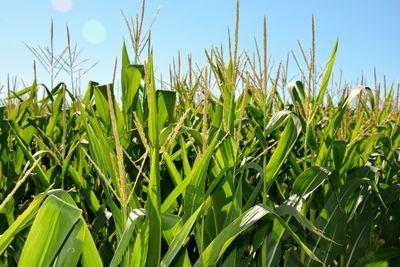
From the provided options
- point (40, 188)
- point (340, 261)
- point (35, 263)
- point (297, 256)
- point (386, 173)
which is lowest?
point (340, 261)

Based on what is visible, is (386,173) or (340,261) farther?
(386,173)

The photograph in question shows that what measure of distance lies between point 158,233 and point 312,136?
0.86 m

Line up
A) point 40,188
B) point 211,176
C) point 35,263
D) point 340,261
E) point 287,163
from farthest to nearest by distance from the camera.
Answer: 1. point 340,261
2. point 287,163
3. point 40,188
4. point 211,176
5. point 35,263

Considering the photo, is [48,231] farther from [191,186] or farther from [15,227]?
[191,186]

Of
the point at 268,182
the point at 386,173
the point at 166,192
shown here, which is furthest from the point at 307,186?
the point at 386,173

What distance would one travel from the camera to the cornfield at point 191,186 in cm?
95

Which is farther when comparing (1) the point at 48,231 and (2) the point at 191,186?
(2) the point at 191,186

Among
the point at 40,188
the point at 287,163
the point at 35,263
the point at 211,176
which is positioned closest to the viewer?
the point at 35,263

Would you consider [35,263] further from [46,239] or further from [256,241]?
[256,241]

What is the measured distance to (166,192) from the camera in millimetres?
1694

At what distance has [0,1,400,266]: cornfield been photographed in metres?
0.95

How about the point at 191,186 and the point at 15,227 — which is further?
the point at 191,186

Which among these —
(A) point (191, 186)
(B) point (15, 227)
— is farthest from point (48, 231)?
(A) point (191, 186)

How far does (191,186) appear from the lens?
43.0 inches
